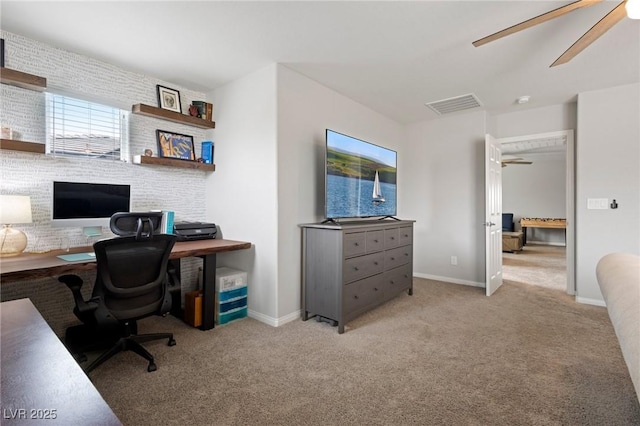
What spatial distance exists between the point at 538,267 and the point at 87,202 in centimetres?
653

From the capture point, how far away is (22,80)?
2252 millimetres

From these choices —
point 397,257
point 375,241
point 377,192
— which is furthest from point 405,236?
point 375,241

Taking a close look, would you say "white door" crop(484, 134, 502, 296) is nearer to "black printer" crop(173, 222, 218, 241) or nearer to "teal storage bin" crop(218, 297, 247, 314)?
"teal storage bin" crop(218, 297, 247, 314)

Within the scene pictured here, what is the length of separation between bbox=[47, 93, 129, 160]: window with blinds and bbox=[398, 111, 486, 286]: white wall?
3.73m

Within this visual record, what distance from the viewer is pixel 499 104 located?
3934mm

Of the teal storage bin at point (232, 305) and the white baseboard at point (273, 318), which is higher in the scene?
the teal storage bin at point (232, 305)

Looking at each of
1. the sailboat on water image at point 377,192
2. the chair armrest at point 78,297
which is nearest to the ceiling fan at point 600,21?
the sailboat on water image at point 377,192

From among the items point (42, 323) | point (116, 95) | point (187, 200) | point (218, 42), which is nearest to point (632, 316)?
point (42, 323)

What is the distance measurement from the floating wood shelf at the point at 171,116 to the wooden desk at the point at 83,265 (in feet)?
4.09

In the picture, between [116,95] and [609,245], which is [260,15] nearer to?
[116,95]

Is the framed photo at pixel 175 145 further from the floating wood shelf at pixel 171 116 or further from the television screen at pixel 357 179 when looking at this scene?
the television screen at pixel 357 179

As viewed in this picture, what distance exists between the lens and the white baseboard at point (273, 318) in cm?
285

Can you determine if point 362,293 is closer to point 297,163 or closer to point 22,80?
point 297,163

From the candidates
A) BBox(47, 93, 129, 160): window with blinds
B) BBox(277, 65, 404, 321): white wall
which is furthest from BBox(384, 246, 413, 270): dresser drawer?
BBox(47, 93, 129, 160): window with blinds
